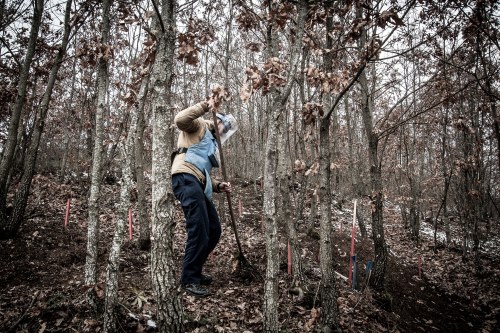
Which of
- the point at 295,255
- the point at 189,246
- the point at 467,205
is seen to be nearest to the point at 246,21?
the point at 189,246

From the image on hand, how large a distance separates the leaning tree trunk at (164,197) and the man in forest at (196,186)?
34.9 inches

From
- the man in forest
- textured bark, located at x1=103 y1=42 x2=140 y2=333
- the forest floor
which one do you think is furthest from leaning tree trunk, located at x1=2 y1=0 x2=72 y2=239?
textured bark, located at x1=103 y1=42 x2=140 y2=333

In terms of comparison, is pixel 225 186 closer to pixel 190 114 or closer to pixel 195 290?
pixel 190 114

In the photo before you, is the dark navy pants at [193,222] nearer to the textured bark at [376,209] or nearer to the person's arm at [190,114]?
the person's arm at [190,114]

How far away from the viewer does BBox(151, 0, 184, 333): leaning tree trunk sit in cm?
240

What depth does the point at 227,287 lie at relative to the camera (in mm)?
4301

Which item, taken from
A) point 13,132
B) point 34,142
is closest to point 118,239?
point 34,142

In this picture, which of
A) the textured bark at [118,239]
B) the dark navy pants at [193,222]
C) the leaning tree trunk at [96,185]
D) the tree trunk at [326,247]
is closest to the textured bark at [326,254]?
the tree trunk at [326,247]

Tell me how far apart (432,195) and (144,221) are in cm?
1836

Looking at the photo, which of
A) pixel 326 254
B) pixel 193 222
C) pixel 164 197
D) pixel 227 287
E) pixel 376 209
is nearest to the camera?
pixel 164 197

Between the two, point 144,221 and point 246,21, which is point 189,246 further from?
point 246,21

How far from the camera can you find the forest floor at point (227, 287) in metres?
3.21

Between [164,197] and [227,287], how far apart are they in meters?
2.45

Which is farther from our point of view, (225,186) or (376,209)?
(376,209)
